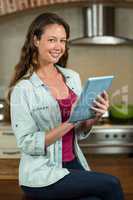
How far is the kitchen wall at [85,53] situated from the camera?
3.73m

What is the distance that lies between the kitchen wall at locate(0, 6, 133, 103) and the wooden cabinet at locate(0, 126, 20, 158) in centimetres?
44

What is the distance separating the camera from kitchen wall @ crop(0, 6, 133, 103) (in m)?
3.73

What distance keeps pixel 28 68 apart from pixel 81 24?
2.03 meters

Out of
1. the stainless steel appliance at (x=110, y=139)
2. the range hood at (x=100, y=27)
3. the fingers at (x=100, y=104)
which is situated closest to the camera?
the fingers at (x=100, y=104)

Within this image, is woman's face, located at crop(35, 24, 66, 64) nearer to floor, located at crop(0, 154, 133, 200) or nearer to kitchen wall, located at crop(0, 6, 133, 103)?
floor, located at crop(0, 154, 133, 200)

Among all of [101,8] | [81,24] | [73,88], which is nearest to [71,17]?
[81,24]

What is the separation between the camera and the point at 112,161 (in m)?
3.35

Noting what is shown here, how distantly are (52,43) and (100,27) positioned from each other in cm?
178

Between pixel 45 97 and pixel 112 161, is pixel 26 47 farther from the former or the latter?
pixel 112 161

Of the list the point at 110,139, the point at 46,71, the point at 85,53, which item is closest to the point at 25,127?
the point at 46,71

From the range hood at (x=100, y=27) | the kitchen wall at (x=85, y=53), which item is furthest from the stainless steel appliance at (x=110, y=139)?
the range hood at (x=100, y=27)

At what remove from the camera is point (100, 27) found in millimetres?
3432

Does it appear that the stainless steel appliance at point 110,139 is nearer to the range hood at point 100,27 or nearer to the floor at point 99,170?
the floor at point 99,170

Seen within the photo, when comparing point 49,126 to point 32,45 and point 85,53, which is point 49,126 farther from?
point 85,53
